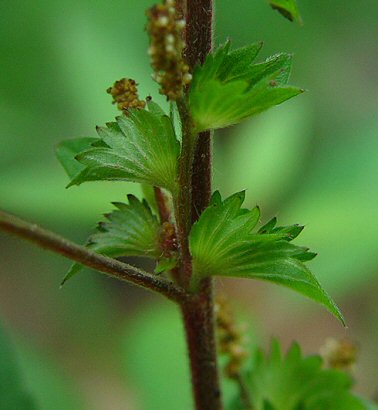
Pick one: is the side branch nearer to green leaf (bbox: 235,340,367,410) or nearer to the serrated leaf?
the serrated leaf

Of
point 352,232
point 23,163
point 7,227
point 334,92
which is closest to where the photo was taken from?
point 7,227

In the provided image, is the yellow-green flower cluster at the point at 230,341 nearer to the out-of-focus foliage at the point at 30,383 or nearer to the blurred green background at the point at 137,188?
the out-of-focus foliage at the point at 30,383

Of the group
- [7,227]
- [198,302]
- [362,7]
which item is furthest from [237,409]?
[362,7]

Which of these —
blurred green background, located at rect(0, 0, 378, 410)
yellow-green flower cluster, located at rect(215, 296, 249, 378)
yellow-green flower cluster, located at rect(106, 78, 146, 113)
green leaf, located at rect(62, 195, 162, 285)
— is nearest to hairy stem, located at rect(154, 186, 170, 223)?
green leaf, located at rect(62, 195, 162, 285)

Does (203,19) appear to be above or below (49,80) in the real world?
below

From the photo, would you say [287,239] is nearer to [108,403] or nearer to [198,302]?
[198,302]

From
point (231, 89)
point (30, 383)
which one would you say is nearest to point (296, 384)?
point (231, 89)

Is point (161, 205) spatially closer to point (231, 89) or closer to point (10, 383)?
point (231, 89)
